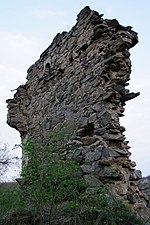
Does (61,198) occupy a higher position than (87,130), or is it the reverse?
(87,130)

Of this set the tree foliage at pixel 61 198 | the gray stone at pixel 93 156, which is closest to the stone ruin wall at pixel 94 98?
the gray stone at pixel 93 156

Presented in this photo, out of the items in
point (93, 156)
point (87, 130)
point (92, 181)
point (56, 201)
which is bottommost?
point (56, 201)

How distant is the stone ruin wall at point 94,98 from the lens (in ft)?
16.0

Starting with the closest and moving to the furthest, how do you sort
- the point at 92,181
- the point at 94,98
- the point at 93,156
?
the point at 92,181
the point at 93,156
the point at 94,98

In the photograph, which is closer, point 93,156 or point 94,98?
point 93,156

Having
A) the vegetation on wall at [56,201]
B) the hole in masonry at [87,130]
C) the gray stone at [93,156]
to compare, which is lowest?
the vegetation on wall at [56,201]

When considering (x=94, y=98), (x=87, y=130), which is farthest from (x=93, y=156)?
(x=94, y=98)

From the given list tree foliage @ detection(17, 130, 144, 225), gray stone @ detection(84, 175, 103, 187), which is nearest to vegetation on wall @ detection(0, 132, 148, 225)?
tree foliage @ detection(17, 130, 144, 225)

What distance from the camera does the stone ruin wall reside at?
192 inches

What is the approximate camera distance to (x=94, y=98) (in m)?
5.55

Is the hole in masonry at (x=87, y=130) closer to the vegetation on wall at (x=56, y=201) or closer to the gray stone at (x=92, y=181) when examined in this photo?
the gray stone at (x=92, y=181)

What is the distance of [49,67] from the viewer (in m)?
7.65

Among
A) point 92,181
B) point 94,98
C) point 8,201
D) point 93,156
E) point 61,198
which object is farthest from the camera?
point 94,98

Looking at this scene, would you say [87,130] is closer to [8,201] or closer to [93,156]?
[93,156]
